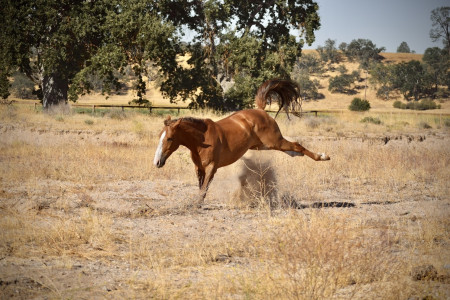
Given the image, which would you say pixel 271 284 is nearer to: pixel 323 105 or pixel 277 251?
pixel 277 251

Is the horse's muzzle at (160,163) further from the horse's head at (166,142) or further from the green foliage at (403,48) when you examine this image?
the green foliage at (403,48)

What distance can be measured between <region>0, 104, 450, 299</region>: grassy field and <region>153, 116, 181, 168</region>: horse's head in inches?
40.3

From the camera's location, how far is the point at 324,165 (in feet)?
42.0

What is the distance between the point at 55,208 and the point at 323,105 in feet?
241

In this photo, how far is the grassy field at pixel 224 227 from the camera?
4.38 meters

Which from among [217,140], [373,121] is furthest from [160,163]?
[373,121]

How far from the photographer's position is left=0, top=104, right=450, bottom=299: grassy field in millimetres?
4383

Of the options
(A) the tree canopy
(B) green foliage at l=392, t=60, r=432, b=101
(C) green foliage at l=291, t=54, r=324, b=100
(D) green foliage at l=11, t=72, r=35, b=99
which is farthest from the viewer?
(C) green foliage at l=291, t=54, r=324, b=100

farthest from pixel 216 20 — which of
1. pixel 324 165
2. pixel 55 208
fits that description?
pixel 55 208

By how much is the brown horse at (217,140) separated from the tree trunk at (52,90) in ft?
78.3

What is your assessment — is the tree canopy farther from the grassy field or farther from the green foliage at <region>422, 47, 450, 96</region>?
the green foliage at <region>422, 47, 450, 96</region>

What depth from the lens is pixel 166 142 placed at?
7445 mm

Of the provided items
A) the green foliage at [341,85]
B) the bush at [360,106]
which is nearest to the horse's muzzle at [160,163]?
the bush at [360,106]

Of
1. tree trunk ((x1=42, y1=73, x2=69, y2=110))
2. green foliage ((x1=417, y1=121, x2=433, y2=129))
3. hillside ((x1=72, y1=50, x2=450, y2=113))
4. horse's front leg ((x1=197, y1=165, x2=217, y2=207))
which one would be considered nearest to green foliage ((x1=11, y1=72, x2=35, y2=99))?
hillside ((x1=72, y1=50, x2=450, y2=113))
